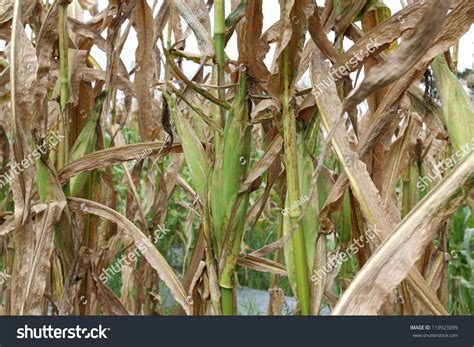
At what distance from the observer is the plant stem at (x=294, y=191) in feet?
2.28

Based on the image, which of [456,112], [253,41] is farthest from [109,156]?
[456,112]

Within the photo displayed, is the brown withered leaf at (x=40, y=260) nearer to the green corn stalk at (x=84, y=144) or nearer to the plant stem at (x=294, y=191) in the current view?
the green corn stalk at (x=84, y=144)

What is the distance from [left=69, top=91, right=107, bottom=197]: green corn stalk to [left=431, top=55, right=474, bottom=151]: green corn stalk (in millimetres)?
524

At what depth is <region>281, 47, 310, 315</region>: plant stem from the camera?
696 millimetres

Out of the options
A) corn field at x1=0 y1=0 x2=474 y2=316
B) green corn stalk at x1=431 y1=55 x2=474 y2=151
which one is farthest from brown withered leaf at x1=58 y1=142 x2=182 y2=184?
green corn stalk at x1=431 y1=55 x2=474 y2=151

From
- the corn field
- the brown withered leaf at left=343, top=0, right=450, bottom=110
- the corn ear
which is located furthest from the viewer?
the corn ear

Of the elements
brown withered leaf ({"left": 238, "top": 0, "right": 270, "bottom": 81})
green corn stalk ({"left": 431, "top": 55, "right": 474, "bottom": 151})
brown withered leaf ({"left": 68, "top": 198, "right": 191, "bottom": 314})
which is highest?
brown withered leaf ({"left": 238, "top": 0, "right": 270, "bottom": 81})

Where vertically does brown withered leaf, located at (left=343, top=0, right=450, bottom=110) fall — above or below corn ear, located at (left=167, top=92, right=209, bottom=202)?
below

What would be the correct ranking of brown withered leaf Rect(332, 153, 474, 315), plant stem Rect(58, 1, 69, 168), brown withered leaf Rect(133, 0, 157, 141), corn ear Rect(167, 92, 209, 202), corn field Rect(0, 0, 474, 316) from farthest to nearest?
brown withered leaf Rect(133, 0, 157, 141)
plant stem Rect(58, 1, 69, 168)
corn ear Rect(167, 92, 209, 202)
corn field Rect(0, 0, 474, 316)
brown withered leaf Rect(332, 153, 474, 315)

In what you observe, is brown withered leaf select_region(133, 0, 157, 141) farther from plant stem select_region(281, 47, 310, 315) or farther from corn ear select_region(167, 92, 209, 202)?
plant stem select_region(281, 47, 310, 315)

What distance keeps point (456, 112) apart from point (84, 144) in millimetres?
567

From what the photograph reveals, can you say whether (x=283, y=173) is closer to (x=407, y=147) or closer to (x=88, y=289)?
(x=407, y=147)
